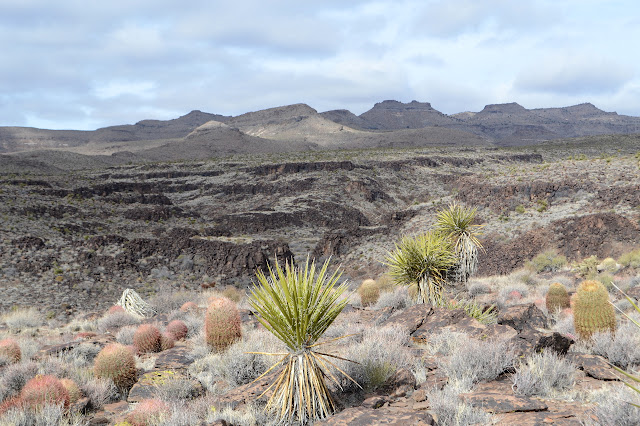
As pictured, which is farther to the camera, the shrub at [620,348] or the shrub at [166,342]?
the shrub at [166,342]

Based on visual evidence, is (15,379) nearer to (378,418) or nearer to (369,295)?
(378,418)

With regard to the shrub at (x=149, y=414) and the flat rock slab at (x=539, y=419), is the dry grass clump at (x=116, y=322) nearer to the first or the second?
the shrub at (x=149, y=414)

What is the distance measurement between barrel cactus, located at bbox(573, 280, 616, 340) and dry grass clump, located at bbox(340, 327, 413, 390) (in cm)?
331

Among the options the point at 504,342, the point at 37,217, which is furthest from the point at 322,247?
the point at 504,342

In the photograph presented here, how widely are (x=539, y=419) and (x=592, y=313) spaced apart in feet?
14.4

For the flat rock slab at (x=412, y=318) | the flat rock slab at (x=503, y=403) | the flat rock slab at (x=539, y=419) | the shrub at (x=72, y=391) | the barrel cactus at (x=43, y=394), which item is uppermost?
the flat rock slab at (x=539, y=419)

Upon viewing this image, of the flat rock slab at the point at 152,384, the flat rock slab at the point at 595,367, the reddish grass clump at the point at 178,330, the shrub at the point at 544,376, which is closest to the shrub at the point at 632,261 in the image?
the flat rock slab at the point at 595,367

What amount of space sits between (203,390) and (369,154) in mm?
64654

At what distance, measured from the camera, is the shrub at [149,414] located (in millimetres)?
5109

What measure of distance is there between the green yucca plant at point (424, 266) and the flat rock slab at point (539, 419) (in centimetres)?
537

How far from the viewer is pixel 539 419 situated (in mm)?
3932

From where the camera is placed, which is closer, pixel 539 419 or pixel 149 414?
pixel 539 419

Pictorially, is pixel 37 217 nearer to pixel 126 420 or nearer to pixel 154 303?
pixel 154 303

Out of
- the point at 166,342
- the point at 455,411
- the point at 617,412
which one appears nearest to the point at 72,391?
the point at 166,342
